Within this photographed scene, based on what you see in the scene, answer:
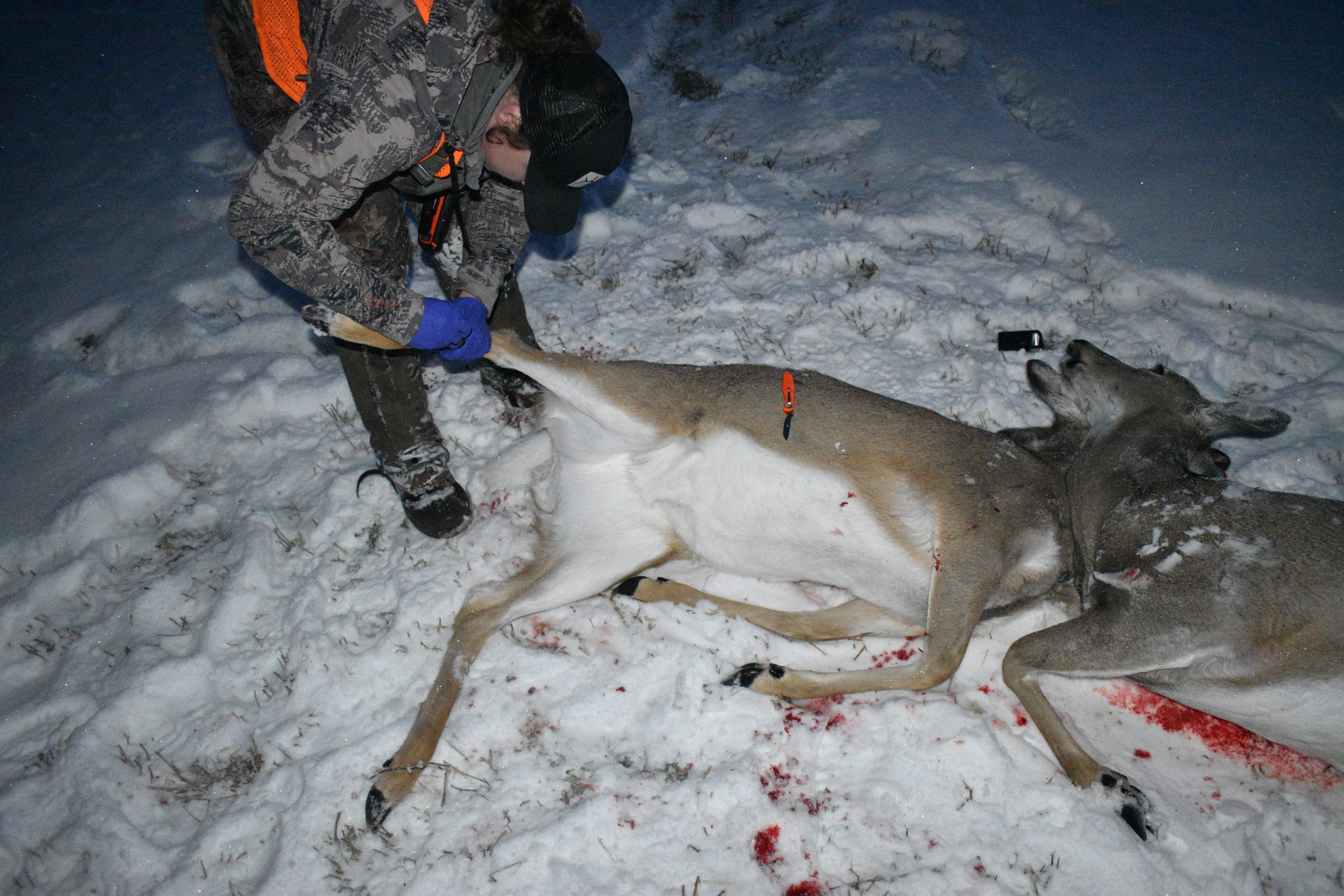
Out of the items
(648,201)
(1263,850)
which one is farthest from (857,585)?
(648,201)

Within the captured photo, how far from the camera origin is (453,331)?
3018mm

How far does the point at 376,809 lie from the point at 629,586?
4.60 feet

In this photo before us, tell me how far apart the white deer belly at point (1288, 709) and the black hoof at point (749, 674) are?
5.32ft

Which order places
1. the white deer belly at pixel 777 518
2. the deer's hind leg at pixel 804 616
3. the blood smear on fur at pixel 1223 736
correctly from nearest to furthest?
the blood smear on fur at pixel 1223 736 → the white deer belly at pixel 777 518 → the deer's hind leg at pixel 804 616

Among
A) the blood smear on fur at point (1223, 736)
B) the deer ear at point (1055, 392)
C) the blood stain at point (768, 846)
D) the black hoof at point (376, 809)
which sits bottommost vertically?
the blood smear on fur at point (1223, 736)

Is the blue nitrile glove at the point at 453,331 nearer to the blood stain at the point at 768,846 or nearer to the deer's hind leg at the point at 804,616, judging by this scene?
the deer's hind leg at the point at 804,616

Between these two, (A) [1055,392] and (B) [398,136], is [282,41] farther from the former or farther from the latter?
(A) [1055,392]

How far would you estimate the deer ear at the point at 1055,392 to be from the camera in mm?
3846

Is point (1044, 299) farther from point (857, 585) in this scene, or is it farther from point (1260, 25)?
point (1260, 25)

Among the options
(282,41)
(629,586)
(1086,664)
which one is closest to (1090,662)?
(1086,664)

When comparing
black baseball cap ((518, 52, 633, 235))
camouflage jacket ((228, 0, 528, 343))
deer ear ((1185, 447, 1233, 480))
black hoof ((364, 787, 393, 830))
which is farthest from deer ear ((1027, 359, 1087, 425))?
black hoof ((364, 787, 393, 830))

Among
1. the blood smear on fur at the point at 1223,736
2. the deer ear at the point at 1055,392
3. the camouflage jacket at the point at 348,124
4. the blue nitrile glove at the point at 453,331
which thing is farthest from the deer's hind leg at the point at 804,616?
the camouflage jacket at the point at 348,124

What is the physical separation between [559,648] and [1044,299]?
157 inches

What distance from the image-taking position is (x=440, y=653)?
3.22m
